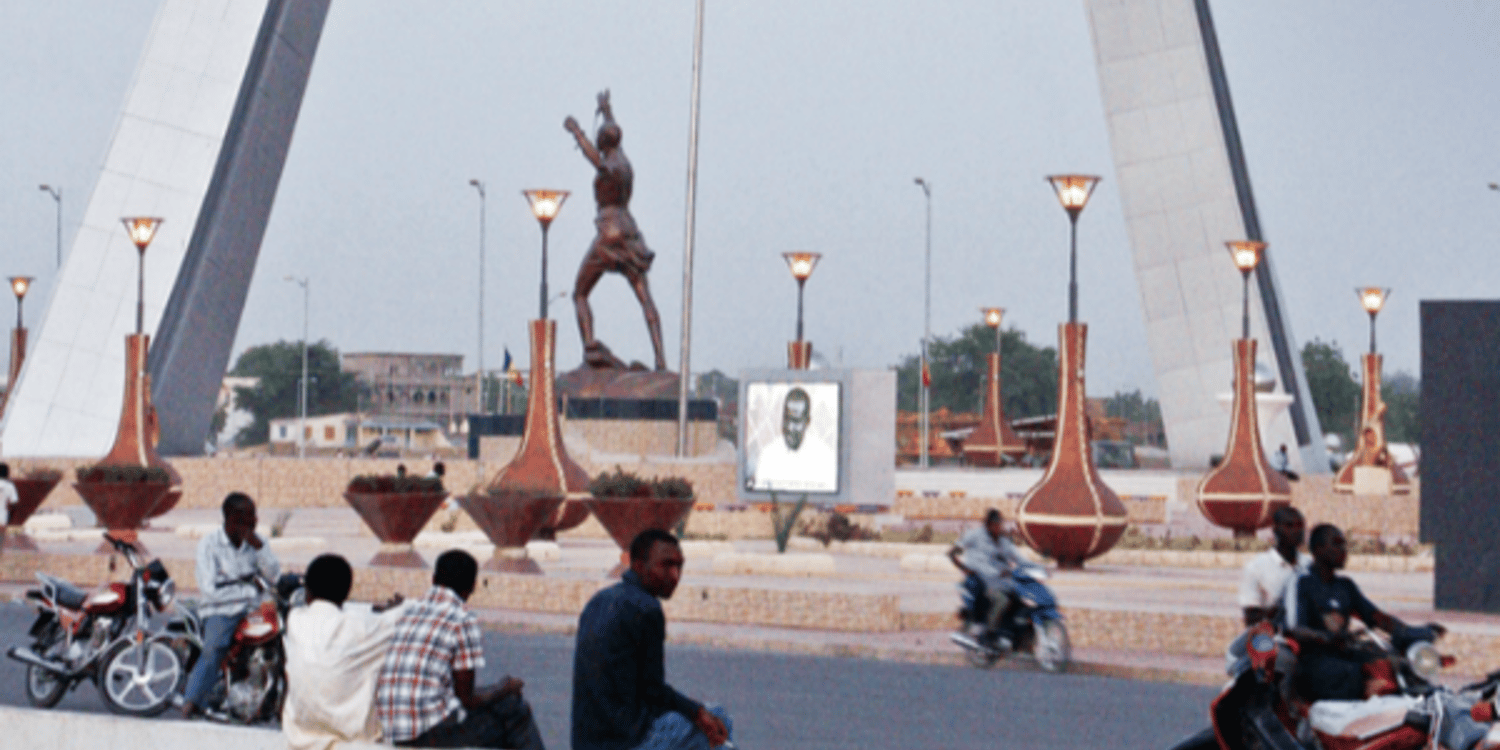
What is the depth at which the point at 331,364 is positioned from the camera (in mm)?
132375

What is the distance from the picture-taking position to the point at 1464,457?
674 inches

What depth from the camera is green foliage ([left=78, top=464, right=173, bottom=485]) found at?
77.8ft

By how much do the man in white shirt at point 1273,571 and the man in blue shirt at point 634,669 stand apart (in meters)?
3.29

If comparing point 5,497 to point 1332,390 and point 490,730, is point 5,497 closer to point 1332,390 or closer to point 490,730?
point 490,730

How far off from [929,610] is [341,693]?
9602 mm

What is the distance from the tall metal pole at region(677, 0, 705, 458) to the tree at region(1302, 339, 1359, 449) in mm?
70849

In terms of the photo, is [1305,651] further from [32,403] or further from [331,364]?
[331,364]

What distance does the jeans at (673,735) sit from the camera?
22.6 ft

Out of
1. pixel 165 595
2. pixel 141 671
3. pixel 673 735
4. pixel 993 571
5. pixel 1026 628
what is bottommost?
pixel 141 671

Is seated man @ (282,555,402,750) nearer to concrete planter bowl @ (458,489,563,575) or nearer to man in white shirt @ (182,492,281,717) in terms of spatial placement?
man in white shirt @ (182,492,281,717)

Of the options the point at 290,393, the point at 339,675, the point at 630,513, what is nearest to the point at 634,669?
the point at 339,675

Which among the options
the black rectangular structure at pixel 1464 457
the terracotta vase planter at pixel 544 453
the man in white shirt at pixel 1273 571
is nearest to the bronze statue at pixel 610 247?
the terracotta vase planter at pixel 544 453

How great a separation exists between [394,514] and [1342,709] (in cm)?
Answer: 1397

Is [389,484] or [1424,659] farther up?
[389,484]
